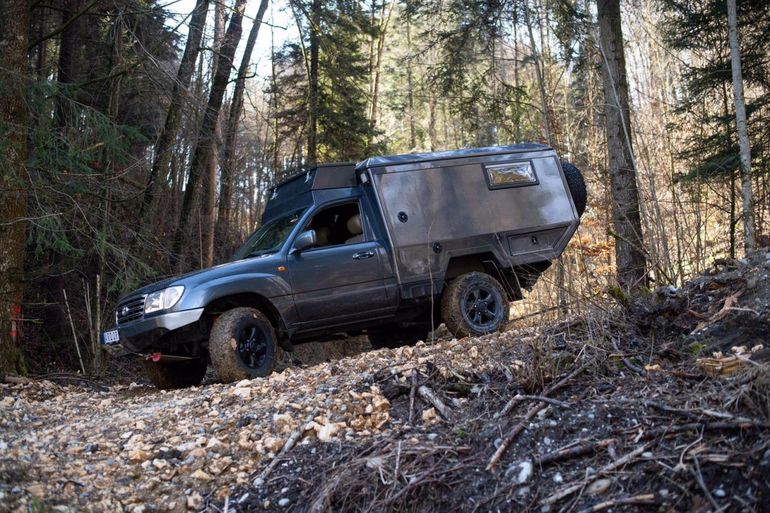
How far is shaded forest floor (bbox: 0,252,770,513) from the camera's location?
11.2 ft

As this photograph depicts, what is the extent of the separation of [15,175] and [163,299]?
267 centimetres

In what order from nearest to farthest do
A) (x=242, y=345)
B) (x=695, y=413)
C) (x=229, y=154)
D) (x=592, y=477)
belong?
(x=592, y=477) < (x=695, y=413) < (x=242, y=345) < (x=229, y=154)

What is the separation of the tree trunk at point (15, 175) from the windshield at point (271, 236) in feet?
8.77

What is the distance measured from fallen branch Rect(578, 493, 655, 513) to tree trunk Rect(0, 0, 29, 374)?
7.55 m

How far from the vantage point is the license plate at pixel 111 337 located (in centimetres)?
776

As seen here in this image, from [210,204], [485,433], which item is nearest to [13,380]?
[485,433]

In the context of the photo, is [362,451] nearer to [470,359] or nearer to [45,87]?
[470,359]

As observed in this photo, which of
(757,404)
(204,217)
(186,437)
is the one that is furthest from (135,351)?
(204,217)

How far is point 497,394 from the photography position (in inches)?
186

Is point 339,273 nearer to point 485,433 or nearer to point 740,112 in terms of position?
point 485,433

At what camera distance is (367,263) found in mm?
8273

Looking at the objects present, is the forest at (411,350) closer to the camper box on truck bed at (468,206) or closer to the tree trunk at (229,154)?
the camper box on truck bed at (468,206)

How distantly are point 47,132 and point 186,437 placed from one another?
5.67 metres

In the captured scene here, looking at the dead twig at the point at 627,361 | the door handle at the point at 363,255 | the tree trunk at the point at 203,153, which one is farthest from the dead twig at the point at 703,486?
the tree trunk at the point at 203,153
